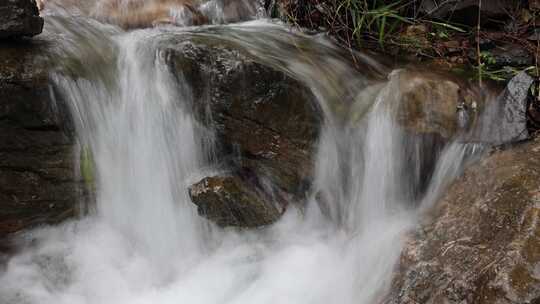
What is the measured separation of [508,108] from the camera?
3166 mm

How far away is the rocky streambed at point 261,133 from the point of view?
2.83m

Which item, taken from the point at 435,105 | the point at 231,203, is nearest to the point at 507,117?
the point at 435,105

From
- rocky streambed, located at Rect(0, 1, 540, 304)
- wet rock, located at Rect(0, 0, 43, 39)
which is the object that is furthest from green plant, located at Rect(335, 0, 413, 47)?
wet rock, located at Rect(0, 0, 43, 39)

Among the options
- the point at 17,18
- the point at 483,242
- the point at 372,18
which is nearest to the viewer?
→ the point at 483,242

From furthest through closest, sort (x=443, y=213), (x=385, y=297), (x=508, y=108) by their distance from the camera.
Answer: (x=508, y=108)
(x=443, y=213)
(x=385, y=297)

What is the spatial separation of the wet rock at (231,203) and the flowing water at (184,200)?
124mm

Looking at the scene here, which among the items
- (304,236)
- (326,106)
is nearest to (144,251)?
(304,236)

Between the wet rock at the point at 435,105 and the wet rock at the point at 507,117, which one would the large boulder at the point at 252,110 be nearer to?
the wet rock at the point at 435,105

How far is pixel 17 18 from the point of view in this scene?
9.92 ft

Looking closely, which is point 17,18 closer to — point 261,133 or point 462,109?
point 261,133

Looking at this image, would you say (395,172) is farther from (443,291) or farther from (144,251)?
(144,251)

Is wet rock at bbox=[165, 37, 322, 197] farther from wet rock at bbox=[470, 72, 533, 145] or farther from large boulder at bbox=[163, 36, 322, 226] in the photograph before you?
wet rock at bbox=[470, 72, 533, 145]

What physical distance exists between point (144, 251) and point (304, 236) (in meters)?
1.30

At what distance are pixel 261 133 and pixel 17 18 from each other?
1.83 m
